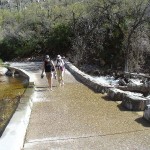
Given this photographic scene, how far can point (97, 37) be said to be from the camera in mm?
37156

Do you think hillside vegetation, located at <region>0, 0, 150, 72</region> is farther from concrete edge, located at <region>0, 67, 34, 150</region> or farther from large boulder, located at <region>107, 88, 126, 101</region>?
concrete edge, located at <region>0, 67, 34, 150</region>

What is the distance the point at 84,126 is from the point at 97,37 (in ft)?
89.8

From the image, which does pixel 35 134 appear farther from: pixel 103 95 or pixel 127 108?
pixel 103 95

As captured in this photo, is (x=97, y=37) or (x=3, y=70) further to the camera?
(x=97, y=37)

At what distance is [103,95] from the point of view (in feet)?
50.8

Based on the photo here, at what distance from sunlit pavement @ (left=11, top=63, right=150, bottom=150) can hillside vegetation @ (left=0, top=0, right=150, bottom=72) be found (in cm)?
1935

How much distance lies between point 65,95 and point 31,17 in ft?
116

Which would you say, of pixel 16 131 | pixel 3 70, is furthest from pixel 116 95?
pixel 3 70

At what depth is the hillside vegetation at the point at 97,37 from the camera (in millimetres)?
33906

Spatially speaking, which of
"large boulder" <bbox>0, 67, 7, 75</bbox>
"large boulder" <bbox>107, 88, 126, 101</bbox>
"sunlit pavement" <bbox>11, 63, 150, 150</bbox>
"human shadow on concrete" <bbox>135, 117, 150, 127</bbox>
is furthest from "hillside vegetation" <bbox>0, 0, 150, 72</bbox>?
"human shadow on concrete" <bbox>135, 117, 150, 127</bbox>

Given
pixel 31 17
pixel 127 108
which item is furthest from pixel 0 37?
pixel 127 108

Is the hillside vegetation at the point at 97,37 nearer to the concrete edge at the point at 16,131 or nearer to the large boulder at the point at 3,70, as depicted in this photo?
the large boulder at the point at 3,70

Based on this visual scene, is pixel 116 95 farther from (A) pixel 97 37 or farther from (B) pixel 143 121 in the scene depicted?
(A) pixel 97 37

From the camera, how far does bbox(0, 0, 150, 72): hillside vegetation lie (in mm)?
33906
